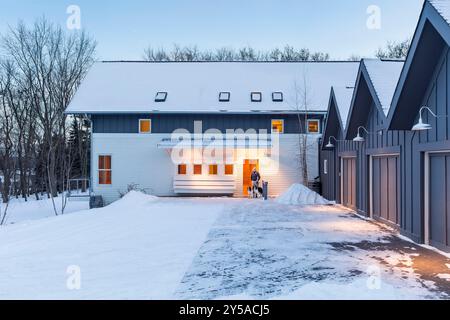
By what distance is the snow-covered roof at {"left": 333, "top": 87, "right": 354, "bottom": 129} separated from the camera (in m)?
14.4

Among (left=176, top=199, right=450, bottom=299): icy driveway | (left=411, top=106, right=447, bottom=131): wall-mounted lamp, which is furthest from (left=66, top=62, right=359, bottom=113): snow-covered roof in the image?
(left=411, top=106, right=447, bottom=131): wall-mounted lamp

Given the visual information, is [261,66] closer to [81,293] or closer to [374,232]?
[374,232]

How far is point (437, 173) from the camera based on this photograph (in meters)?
7.91

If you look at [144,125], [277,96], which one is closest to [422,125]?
[277,96]

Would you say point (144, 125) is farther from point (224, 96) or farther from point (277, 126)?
point (277, 126)

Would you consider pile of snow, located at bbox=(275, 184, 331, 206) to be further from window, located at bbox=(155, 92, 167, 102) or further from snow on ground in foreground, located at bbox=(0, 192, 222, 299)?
window, located at bbox=(155, 92, 167, 102)

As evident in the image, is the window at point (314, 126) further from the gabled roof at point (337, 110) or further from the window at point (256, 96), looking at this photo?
the gabled roof at point (337, 110)

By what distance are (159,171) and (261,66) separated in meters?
9.68

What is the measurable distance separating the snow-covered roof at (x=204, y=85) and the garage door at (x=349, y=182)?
588 cm

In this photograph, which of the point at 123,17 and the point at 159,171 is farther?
the point at 159,171

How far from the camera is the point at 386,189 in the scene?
10797 millimetres

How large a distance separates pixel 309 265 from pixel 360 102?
24.0 feet

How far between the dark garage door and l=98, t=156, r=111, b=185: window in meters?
16.4
